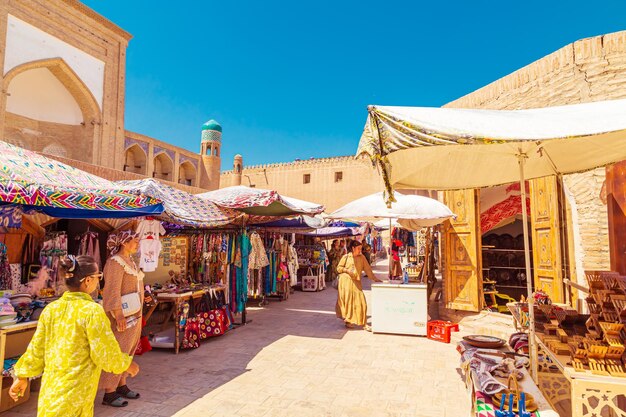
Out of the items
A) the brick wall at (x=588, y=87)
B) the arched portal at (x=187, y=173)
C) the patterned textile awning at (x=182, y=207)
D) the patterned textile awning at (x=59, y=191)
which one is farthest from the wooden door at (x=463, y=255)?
the arched portal at (x=187, y=173)

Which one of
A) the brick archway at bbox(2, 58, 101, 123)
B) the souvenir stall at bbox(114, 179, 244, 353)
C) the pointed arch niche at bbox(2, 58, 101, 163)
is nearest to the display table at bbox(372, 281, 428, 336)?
the souvenir stall at bbox(114, 179, 244, 353)

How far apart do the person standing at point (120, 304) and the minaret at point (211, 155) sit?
81.9 ft

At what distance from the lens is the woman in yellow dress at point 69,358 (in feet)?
6.96

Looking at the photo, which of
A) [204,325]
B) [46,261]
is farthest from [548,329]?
[46,261]

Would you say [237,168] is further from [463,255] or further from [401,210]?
[463,255]

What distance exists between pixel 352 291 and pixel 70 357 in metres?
5.47

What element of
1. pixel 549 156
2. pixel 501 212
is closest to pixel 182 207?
pixel 549 156

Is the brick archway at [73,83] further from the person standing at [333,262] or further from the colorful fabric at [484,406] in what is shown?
the colorful fabric at [484,406]

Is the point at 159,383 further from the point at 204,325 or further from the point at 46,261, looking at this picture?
the point at 46,261

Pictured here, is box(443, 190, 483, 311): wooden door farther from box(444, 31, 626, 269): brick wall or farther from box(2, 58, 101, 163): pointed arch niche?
box(2, 58, 101, 163): pointed arch niche

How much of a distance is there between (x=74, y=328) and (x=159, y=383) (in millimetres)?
2400

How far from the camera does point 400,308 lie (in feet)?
21.5

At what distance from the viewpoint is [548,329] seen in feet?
10.2

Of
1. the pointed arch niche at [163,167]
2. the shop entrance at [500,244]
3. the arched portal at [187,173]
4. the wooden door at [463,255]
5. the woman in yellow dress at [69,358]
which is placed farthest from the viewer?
the arched portal at [187,173]
